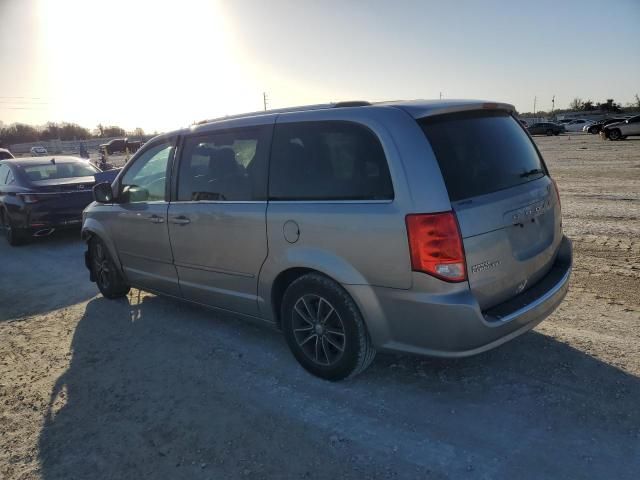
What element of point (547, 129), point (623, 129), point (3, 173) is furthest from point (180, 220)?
point (547, 129)

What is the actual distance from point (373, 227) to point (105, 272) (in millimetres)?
3903

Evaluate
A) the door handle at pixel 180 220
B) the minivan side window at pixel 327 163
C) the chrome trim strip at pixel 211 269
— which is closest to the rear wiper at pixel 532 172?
the minivan side window at pixel 327 163

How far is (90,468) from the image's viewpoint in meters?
2.81

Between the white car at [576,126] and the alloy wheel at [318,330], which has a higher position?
the white car at [576,126]

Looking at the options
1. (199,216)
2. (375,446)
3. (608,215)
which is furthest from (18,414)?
(608,215)

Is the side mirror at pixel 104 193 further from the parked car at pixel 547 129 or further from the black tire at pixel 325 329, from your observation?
the parked car at pixel 547 129

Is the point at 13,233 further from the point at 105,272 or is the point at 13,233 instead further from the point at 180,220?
the point at 180,220

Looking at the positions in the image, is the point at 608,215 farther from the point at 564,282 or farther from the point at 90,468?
the point at 90,468

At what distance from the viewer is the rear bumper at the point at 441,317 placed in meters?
2.86

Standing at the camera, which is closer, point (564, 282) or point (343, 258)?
point (343, 258)

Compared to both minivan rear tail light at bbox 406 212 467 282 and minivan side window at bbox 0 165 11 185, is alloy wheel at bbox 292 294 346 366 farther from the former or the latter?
minivan side window at bbox 0 165 11 185

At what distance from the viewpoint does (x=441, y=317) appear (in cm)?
287

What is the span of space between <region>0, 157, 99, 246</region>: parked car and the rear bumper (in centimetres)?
745

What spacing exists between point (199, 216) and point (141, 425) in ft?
5.56
